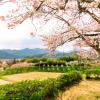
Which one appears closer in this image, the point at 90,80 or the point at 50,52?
the point at 50,52

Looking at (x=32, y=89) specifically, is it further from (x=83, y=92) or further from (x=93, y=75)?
(x=93, y=75)

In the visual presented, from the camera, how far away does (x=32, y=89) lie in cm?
1984

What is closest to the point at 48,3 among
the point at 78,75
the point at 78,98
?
the point at 78,98

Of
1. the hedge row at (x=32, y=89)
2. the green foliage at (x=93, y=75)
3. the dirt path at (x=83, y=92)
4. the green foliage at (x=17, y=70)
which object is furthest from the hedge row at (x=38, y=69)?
the hedge row at (x=32, y=89)

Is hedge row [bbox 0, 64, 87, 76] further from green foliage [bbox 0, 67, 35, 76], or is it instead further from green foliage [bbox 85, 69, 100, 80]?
green foliage [bbox 85, 69, 100, 80]

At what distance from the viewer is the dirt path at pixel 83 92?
2530 centimetres

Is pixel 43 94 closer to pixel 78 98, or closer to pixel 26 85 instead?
pixel 26 85

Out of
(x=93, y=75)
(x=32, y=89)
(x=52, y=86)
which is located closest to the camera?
(x=32, y=89)

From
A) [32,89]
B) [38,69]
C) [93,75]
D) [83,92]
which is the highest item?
[38,69]

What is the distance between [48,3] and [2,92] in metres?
4.73

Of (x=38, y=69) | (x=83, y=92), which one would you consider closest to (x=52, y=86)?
(x=83, y=92)

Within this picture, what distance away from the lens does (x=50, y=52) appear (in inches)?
702

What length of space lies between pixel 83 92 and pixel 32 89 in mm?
8683

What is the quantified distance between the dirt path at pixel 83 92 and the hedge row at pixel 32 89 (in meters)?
0.60
